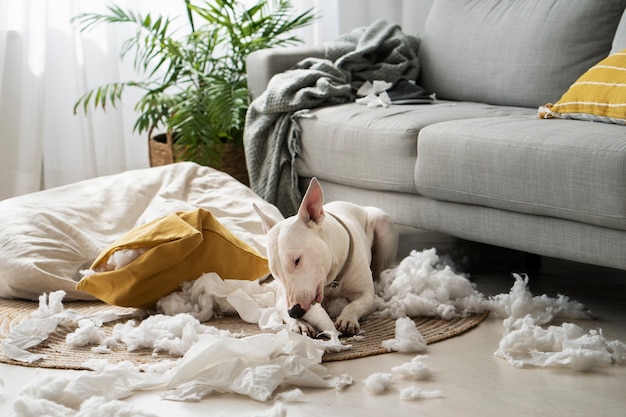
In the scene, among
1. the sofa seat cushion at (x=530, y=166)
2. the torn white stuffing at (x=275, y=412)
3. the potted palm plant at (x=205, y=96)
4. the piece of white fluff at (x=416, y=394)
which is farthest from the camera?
the potted palm plant at (x=205, y=96)

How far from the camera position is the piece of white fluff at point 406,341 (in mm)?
2111

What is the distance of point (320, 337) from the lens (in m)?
2.20

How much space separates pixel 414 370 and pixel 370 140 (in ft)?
3.97

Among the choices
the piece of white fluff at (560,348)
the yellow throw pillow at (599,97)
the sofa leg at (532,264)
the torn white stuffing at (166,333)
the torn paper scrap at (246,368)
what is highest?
the yellow throw pillow at (599,97)

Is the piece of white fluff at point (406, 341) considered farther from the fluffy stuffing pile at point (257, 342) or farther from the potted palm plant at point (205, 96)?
the potted palm plant at point (205, 96)

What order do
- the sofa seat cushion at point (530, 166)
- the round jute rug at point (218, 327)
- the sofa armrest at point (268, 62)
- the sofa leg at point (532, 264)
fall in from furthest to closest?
1. the sofa armrest at point (268, 62)
2. the sofa leg at point (532, 264)
3. the sofa seat cushion at point (530, 166)
4. the round jute rug at point (218, 327)

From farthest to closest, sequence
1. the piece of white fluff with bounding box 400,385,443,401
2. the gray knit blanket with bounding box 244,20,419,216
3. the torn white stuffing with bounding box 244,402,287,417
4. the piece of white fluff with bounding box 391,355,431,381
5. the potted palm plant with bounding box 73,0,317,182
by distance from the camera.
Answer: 1. the potted palm plant with bounding box 73,0,317,182
2. the gray knit blanket with bounding box 244,20,419,216
3. the piece of white fluff with bounding box 391,355,431,381
4. the piece of white fluff with bounding box 400,385,443,401
5. the torn white stuffing with bounding box 244,402,287,417

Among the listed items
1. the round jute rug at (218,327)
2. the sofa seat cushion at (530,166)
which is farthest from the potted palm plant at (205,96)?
the round jute rug at (218,327)

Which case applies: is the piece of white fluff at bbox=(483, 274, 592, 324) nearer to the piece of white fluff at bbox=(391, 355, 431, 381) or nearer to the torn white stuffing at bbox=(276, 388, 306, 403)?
the piece of white fluff at bbox=(391, 355, 431, 381)

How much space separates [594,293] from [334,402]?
1.08 metres

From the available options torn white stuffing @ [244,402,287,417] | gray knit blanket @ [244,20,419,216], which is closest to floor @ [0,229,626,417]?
torn white stuffing @ [244,402,287,417]

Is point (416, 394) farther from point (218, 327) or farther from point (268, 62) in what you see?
point (268, 62)

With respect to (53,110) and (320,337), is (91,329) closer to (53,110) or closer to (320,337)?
(320,337)

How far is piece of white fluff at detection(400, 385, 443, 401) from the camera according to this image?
1.82 meters
